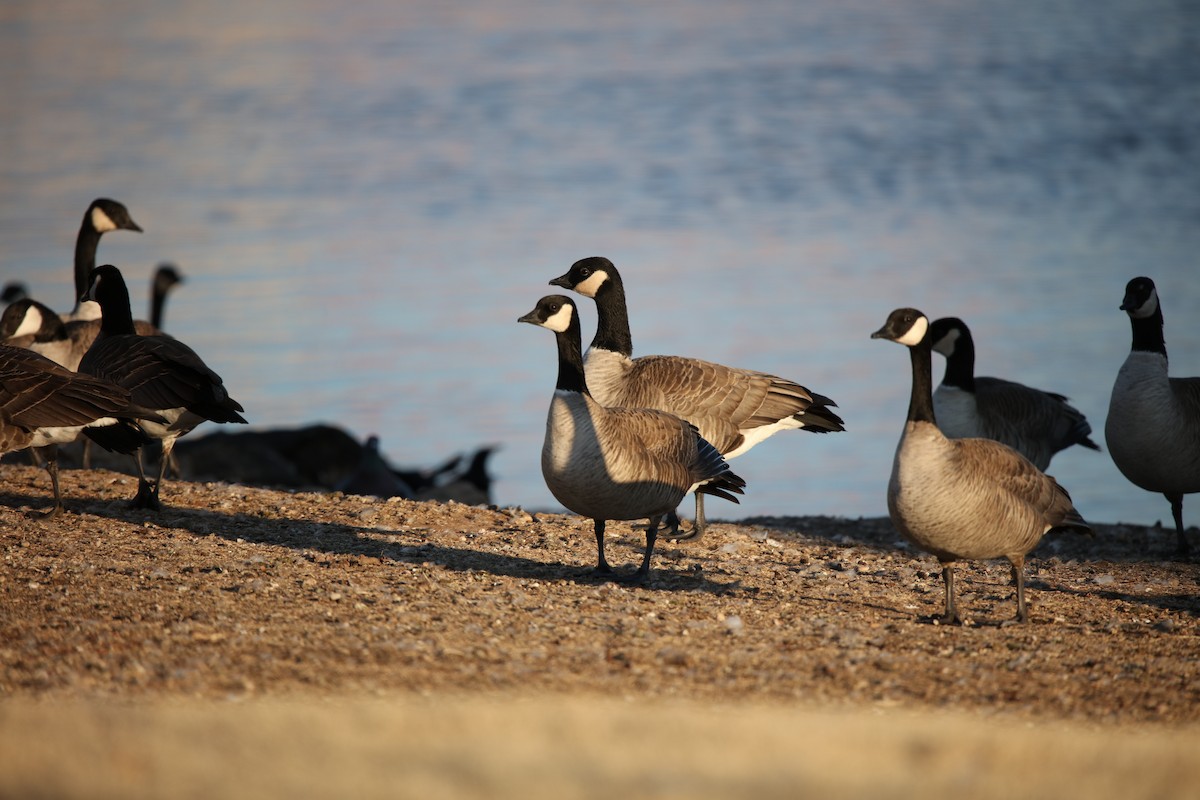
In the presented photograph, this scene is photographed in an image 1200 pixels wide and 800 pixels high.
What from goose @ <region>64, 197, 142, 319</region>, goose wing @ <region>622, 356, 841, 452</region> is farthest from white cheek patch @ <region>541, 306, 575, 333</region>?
goose @ <region>64, 197, 142, 319</region>

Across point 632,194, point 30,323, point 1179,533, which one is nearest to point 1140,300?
point 1179,533

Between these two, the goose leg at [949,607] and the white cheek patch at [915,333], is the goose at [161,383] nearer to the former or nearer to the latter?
the white cheek patch at [915,333]

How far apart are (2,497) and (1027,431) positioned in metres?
7.57

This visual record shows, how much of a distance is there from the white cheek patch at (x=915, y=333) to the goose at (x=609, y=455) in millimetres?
1371

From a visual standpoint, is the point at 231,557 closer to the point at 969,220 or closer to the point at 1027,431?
the point at 1027,431

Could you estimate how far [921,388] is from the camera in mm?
7344

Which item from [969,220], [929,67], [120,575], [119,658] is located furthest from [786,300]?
[929,67]

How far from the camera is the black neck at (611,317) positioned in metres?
10.3

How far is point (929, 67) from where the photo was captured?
137 ft

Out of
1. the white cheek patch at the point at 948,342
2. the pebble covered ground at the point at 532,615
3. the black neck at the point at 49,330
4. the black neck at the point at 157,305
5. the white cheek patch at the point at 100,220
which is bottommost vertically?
the pebble covered ground at the point at 532,615

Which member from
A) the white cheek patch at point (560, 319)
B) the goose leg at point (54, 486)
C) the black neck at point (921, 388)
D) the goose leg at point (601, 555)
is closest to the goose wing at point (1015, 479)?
the black neck at point (921, 388)

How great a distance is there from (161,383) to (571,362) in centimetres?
288

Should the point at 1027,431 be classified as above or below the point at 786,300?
below

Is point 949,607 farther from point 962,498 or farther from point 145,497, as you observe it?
point 145,497
